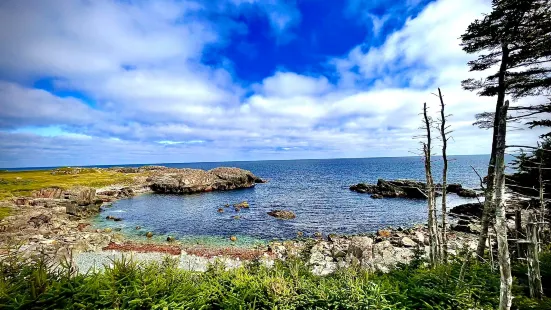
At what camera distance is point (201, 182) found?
6925 cm

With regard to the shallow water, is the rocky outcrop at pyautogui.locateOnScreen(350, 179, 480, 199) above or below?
above

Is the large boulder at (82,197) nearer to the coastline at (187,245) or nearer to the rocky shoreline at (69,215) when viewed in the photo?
the rocky shoreline at (69,215)

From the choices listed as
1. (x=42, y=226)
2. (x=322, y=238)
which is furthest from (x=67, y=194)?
(x=322, y=238)

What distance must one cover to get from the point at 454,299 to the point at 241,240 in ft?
80.2

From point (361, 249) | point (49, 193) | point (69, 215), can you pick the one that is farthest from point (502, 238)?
point (49, 193)

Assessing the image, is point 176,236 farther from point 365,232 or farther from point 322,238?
point 365,232

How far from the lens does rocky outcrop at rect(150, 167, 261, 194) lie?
6638 cm

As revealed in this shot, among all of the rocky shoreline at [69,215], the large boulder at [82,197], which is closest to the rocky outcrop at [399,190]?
the rocky shoreline at [69,215]

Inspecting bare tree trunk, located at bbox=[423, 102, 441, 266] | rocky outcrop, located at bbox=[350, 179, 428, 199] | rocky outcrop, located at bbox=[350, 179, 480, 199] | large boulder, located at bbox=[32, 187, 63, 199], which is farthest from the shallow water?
bare tree trunk, located at bbox=[423, 102, 441, 266]

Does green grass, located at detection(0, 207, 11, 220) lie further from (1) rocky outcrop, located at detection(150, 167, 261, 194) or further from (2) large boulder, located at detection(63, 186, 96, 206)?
(1) rocky outcrop, located at detection(150, 167, 261, 194)

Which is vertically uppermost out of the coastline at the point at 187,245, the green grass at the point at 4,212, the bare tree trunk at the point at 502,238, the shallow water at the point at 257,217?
the bare tree trunk at the point at 502,238

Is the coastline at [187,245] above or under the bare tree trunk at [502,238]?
under

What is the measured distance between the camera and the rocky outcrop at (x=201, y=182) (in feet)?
218

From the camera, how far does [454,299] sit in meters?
5.98
